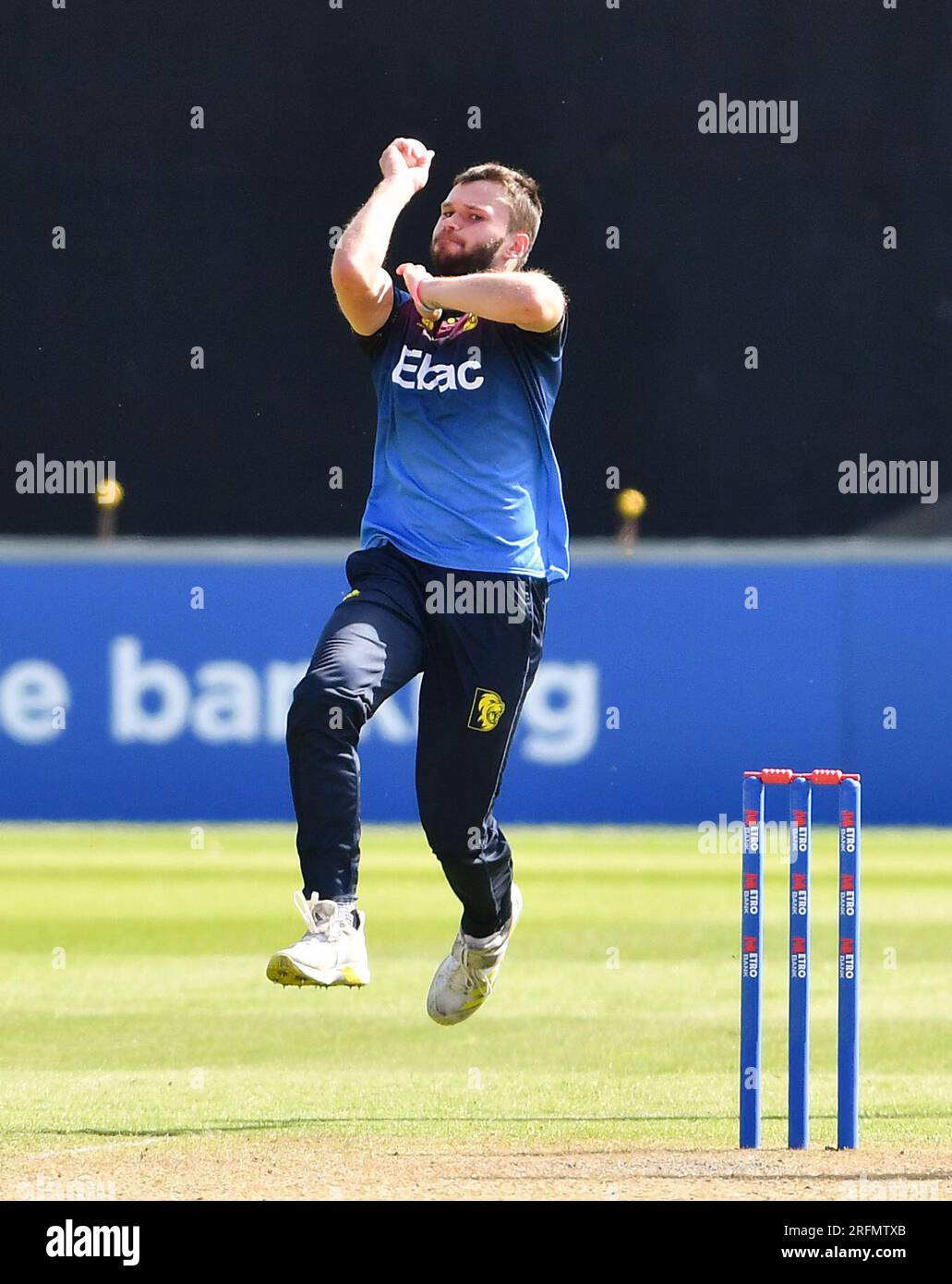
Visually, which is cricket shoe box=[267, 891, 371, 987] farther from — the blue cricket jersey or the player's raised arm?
the player's raised arm

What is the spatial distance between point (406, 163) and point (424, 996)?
596 cm

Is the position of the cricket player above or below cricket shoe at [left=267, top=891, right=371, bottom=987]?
above

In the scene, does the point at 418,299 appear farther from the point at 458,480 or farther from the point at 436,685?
the point at 436,685

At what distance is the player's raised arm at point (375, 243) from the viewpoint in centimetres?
606

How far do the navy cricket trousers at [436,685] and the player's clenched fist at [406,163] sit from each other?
3.35 feet

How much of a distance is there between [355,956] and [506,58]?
59.7 feet

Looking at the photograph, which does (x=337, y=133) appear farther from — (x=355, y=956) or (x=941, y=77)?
(x=355, y=956)

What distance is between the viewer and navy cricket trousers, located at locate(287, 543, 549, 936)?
231 inches

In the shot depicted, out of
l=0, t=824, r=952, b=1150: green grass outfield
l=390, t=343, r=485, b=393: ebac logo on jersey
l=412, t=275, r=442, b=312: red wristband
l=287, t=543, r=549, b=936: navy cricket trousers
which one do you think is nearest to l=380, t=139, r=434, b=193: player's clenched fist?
l=412, t=275, r=442, b=312: red wristband

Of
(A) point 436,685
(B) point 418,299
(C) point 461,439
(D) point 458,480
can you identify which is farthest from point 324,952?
(B) point 418,299

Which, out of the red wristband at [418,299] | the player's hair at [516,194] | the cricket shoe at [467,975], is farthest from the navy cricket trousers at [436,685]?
the player's hair at [516,194]

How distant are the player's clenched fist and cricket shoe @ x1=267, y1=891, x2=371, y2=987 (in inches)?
77.0
